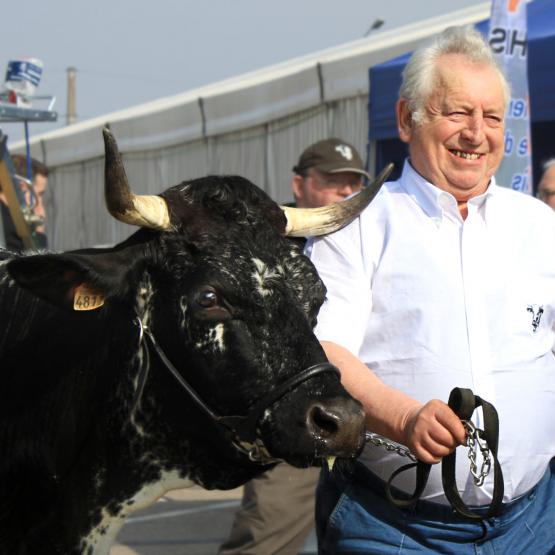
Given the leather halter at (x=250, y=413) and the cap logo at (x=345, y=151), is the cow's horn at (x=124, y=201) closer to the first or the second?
the leather halter at (x=250, y=413)

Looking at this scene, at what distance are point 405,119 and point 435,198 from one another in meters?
0.29

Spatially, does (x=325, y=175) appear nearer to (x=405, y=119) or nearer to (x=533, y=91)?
(x=533, y=91)

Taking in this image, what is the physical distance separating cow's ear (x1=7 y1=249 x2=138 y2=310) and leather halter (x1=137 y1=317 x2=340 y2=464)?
6.5 inches

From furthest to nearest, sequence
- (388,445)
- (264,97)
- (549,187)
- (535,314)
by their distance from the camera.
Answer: (264,97), (549,187), (535,314), (388,445)

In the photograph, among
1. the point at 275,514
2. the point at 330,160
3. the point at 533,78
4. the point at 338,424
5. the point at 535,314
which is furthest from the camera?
the point at 533,78

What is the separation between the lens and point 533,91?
24.1 ft

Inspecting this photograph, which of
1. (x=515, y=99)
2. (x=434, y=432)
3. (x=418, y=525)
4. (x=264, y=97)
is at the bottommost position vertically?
(x=418, y=525)

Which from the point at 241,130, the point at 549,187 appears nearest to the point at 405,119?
the point at 549,187

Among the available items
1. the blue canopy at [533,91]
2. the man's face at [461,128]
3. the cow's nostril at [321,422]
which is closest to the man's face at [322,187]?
the blue canopy at [533,91]

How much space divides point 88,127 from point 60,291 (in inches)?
671

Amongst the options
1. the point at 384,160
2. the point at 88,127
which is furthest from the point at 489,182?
the point at 88,127

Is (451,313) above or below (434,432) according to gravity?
above

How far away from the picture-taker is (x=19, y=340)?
11.0 ft

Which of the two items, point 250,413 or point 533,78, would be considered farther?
point 533,78
